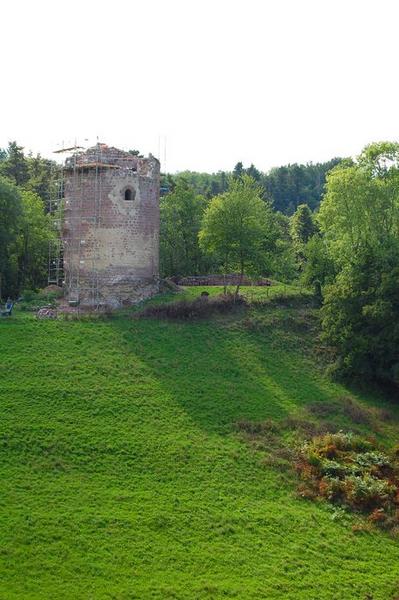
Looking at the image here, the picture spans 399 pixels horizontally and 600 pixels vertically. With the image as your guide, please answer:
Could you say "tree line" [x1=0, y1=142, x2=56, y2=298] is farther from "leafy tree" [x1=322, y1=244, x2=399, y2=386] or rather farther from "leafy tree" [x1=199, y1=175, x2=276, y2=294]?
"leafy tree" [x1=322, y1=244, x2=399, y2=386]

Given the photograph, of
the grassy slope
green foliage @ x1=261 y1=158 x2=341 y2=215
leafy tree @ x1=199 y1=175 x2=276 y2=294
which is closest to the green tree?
the grassy slope

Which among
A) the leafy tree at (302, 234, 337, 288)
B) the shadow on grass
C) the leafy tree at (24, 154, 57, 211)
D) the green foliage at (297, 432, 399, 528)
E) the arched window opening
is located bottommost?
the green foliage at (297, 432, 399, 528)

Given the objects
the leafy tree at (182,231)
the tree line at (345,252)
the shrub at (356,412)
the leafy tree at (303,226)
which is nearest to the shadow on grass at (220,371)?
the shrub at (356,412)

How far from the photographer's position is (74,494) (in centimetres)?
2066

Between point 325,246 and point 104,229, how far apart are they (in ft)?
41.2

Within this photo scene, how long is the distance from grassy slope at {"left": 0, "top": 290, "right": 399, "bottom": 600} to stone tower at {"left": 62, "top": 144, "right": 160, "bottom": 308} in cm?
352

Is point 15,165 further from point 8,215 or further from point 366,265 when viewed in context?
point 366,265

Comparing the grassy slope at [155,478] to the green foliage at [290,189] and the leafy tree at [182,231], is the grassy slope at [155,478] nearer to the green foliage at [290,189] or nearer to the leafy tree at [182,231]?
the leafy tree at [182,231]

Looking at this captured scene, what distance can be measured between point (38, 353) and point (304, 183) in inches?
3497

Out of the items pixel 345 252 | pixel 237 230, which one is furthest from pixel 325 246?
pixel 237 230

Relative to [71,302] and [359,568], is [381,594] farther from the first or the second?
[71,302]

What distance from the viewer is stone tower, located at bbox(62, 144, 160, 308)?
3497cm

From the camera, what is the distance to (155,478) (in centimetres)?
2211

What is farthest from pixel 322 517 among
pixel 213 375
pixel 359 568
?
pixel 213 375
